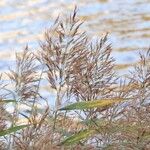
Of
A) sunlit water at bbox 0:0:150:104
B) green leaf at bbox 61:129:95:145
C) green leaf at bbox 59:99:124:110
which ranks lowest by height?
green leaf at bbox 61:129:95:145

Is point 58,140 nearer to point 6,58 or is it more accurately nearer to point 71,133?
point 71,133

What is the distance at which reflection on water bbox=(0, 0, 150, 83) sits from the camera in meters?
9.03

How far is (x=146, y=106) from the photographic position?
233 cm

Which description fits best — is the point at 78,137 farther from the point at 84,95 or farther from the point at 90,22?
the point at 90,22

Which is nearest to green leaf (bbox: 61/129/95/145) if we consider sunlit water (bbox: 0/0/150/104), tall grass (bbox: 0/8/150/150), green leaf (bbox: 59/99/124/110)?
tall grass (bbox: 0/8/150/150)

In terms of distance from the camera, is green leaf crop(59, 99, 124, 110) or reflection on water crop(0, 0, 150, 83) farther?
reflection on water crop(0, 0, 150, 83)

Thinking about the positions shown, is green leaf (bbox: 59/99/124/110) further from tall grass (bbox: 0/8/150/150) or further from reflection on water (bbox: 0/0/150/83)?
reflection on water (bbox: 0/0/150/83)

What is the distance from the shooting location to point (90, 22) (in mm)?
10602

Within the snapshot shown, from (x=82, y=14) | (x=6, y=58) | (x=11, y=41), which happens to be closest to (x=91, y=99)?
(x=6, y=58)

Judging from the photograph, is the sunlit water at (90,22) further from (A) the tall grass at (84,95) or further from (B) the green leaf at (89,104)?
(B) the green leaf at (89,104)

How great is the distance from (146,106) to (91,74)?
9.9 inches

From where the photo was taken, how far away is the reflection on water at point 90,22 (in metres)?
9.03

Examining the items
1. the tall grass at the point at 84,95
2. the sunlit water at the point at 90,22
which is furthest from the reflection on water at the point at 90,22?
the tall grass at the point at 84,95

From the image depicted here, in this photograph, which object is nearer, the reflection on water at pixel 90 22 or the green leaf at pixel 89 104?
the green leaf at pixel 89 104
